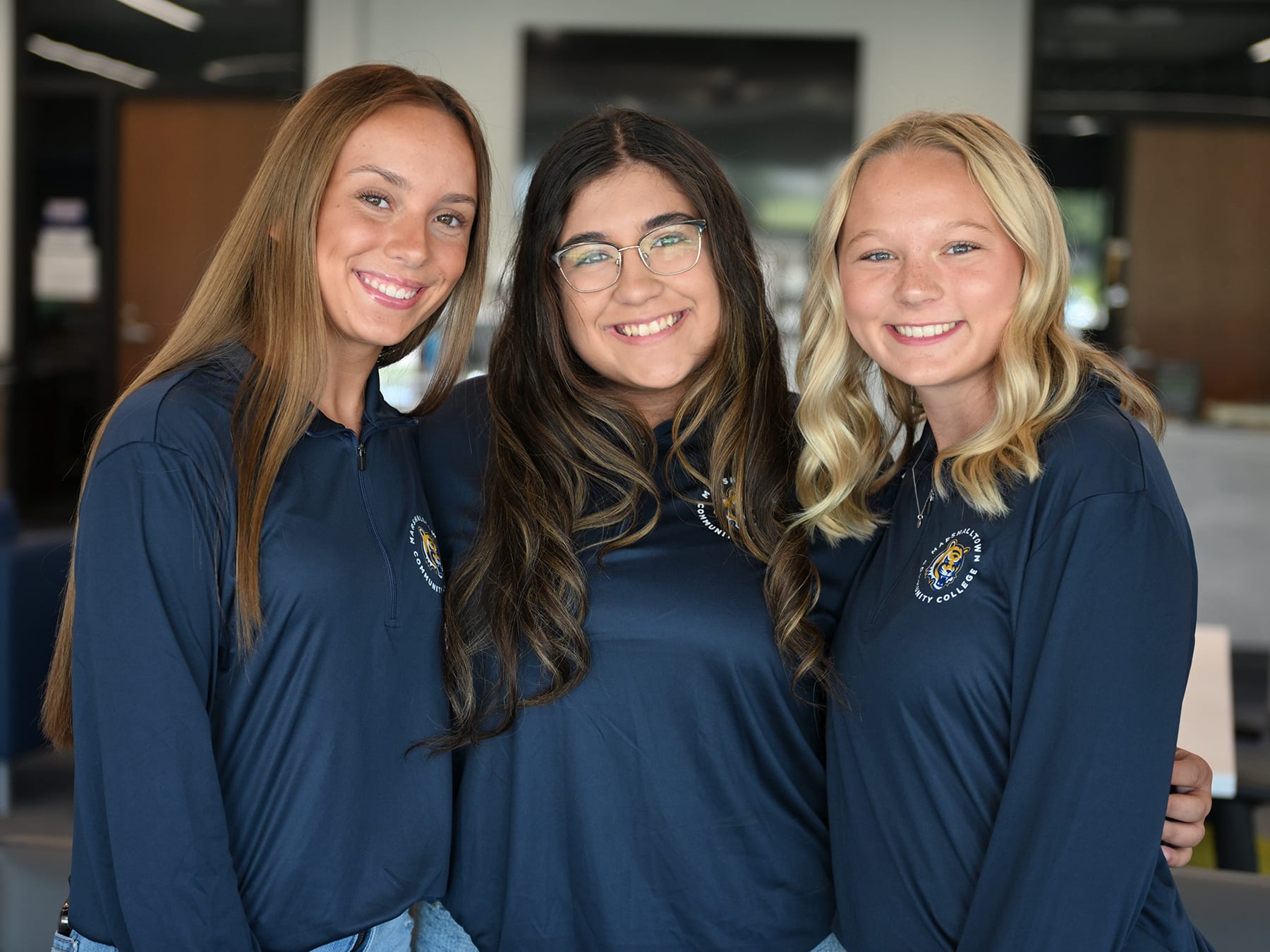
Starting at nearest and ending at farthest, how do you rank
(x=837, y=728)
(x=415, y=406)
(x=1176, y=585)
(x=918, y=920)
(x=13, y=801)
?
(x=1176, y=585) < (x=918, y=920) < (x=837, y=728) < (x=415, y=406) < (x=13, y=801)

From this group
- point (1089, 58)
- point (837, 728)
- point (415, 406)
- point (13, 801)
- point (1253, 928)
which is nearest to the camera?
point (837, 728)

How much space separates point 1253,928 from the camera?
1.92 m

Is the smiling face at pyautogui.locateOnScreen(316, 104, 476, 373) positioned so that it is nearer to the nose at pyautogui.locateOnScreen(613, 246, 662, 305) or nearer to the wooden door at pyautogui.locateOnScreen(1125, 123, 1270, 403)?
the nose at pyautogui.locateOnScreen(613, 246, 662, 305)

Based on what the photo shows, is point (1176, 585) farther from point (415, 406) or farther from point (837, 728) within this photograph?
point (415, 406)

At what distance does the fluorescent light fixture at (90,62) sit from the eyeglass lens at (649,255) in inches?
257

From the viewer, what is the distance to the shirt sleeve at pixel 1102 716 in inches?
54.4

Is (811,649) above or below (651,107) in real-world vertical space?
below

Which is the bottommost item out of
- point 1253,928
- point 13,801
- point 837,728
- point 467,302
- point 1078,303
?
point 13,801

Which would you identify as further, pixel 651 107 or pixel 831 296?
pixel 651 107

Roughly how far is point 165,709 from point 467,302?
3.08ft

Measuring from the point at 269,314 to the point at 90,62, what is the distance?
6.99 metres

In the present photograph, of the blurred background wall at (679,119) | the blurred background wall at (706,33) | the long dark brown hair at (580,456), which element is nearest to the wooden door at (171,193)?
the blurred background wall at (679,119)

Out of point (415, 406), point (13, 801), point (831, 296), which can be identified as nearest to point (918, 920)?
point (831, 296)

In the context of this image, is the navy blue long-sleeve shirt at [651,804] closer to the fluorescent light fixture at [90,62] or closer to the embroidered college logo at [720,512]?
the embroidered college logo at [720,512]
